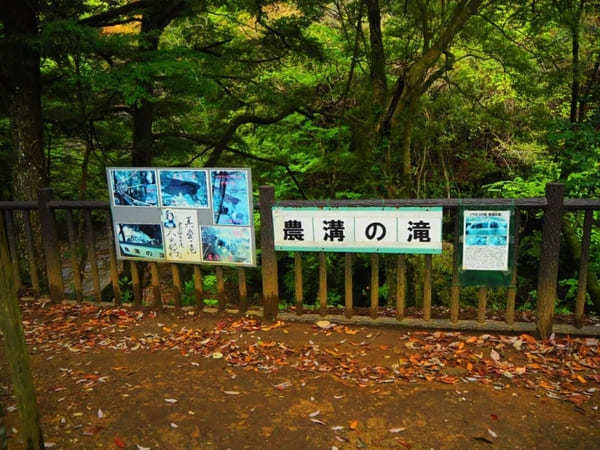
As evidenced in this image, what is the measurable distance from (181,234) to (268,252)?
100cm

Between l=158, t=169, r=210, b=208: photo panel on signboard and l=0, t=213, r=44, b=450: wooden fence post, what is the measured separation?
2568 mm

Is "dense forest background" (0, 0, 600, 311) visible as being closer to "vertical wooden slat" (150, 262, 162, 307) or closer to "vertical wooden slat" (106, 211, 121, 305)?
"vertical wooden slat" (106, 211, 121, 305)

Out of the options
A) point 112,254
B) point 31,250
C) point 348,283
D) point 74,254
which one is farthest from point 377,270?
point 31,250

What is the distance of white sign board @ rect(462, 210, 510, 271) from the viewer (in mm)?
4371

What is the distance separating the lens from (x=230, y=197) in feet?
16.0

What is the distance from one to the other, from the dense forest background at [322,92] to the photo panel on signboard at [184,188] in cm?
88

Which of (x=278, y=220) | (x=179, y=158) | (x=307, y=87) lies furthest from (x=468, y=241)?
(x=179, y=158)

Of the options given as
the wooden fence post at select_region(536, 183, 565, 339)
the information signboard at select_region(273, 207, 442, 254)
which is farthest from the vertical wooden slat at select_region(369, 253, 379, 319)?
the wooden fence post at select_region(536, 183, 565, 339)

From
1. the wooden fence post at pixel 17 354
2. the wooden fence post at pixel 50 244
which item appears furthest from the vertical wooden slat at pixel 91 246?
the wooden fence post at pixel 17 354

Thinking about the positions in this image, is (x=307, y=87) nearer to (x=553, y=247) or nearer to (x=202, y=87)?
(x=202, y=87)

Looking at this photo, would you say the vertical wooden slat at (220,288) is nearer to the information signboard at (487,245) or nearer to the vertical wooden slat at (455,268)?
the vertical wooden slat at (455,268)

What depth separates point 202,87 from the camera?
5.75 m

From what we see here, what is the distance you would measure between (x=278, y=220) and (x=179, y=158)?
4570 mm

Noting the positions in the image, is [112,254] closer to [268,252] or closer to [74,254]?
[74,254]
